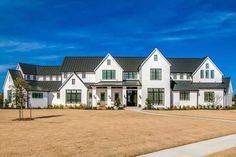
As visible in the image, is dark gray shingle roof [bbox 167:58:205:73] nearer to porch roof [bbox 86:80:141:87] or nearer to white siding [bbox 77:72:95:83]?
porch roof [bbox 86:80:141:87]

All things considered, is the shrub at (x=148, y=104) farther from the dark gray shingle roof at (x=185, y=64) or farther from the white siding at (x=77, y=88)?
the white siding at (x=77, y=88)

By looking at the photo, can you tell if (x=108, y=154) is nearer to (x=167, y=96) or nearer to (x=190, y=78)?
(x=167, y=96)

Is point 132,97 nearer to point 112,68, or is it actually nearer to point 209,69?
point 112,68

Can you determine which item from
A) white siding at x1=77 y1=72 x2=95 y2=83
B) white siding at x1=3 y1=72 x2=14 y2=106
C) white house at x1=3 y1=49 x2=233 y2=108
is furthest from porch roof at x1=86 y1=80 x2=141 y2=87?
white siding at x1=3 y1=72 x2=14 y2=106

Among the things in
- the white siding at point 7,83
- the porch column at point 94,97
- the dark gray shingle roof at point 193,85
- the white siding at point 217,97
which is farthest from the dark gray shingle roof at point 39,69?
the white siding at point 217,97

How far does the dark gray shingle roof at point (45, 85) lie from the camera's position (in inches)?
2414

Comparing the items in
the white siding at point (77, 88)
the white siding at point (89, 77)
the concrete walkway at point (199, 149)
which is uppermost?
the white siding at point (89, 77)

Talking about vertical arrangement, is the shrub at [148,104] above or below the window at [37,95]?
below

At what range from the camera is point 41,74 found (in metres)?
66.1

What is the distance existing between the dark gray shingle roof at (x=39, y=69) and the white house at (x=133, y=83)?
822 millimetres

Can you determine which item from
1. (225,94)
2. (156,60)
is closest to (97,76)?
(156,60)

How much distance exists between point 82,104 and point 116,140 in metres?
41.1

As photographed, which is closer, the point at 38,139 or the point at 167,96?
the point at 38,139

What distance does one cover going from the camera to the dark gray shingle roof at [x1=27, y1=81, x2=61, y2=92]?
61.3 metres
